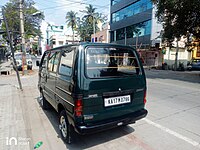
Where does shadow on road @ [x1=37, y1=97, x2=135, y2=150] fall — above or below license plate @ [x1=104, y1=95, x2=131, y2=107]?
below

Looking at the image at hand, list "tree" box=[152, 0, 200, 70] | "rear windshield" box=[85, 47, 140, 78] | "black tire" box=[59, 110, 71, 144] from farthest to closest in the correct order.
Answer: "tree" box=[152, 0, 200, 70]
"black tire" box=[59, 110, 71, 144]
"rear windshield" box=[85, 47, 140, 78]

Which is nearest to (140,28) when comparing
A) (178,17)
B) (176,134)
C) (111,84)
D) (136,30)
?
(136,30)

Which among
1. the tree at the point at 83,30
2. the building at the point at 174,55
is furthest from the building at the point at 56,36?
the building at the point at 174,55

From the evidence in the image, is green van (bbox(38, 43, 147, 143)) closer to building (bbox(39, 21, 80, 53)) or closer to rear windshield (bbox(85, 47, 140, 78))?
rear windshield (bbox(85, 47, 140, 78))

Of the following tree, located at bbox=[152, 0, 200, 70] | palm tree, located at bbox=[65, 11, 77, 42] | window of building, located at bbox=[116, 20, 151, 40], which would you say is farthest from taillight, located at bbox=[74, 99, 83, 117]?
palm tree, located at bbox=[65, 11, 77, 42]

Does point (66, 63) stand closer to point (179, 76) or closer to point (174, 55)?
point (179, 76)

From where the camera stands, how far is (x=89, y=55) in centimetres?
271

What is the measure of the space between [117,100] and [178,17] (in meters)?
12.0

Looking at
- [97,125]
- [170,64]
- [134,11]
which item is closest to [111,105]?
[97,125]

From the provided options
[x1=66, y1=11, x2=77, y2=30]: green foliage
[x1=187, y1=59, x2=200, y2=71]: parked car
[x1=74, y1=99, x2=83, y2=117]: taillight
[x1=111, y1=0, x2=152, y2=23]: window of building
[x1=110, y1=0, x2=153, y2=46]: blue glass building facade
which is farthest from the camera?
[x1=66, y1=11, x2=77, y2=30]: green foliage

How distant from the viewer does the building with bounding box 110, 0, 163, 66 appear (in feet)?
68.6

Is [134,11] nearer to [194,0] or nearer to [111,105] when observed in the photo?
[194,0]

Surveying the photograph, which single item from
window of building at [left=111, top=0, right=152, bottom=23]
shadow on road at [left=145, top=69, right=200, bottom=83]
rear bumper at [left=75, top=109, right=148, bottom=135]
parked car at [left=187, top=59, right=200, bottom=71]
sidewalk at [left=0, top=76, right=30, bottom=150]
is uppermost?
window of building at [left=111, top=0, right=152, bottom=23]

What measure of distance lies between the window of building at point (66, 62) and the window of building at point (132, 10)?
69.3 ft
